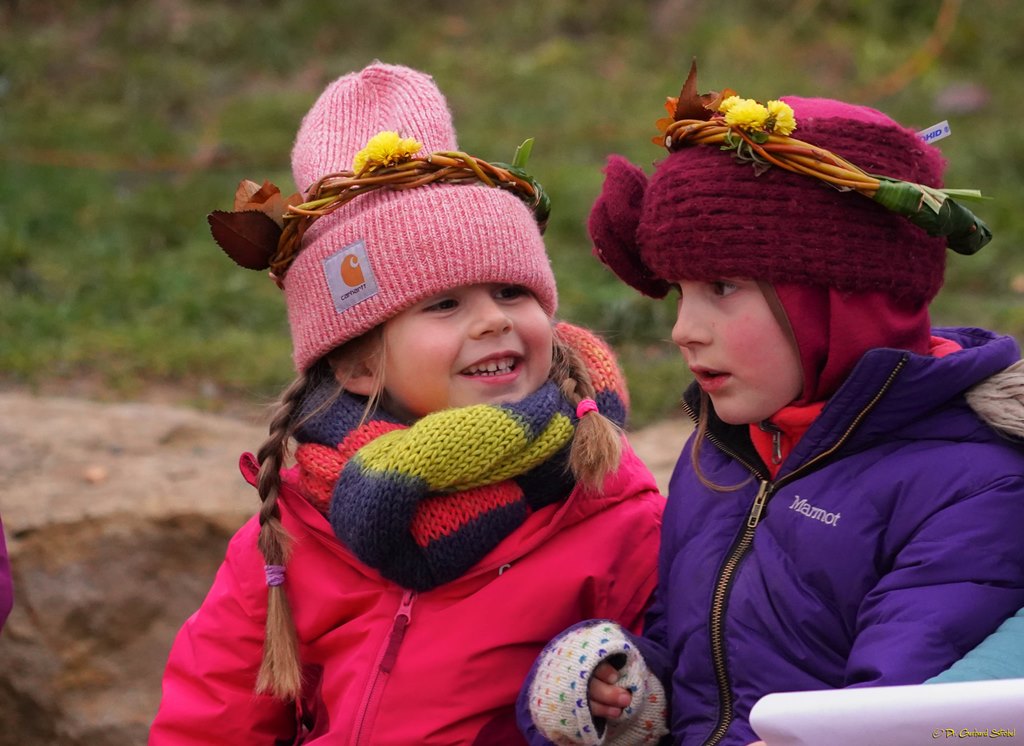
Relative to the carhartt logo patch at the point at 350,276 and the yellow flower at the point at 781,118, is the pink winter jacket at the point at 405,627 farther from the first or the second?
the yellow flower at the point at 781,118

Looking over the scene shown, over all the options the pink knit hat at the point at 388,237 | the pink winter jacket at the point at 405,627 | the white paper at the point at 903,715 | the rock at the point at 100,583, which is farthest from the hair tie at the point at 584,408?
the rock at the point at 100,583

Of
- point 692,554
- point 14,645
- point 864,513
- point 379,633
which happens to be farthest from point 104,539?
point 864,513

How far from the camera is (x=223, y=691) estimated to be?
266cm

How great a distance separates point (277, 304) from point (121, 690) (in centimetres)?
253

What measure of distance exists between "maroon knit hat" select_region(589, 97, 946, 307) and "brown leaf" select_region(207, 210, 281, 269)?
80cm

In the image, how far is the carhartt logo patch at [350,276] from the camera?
8.41ft

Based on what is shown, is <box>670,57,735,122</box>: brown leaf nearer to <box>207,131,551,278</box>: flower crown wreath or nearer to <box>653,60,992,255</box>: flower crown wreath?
Result: <box>653,60,992,255</box>: flower crown wreath

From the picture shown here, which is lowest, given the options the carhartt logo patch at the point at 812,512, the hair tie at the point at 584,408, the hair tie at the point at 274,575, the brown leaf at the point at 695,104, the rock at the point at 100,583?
the rock at the point at 100,583

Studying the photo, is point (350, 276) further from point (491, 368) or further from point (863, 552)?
point (863, 552)

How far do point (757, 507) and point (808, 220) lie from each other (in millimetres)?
468

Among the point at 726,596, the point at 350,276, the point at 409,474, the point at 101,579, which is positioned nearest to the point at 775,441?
the point at 726,596

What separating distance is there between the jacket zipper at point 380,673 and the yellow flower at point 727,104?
1.04 m

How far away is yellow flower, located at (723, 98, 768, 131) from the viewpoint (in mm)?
2119

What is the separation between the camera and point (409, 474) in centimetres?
237
